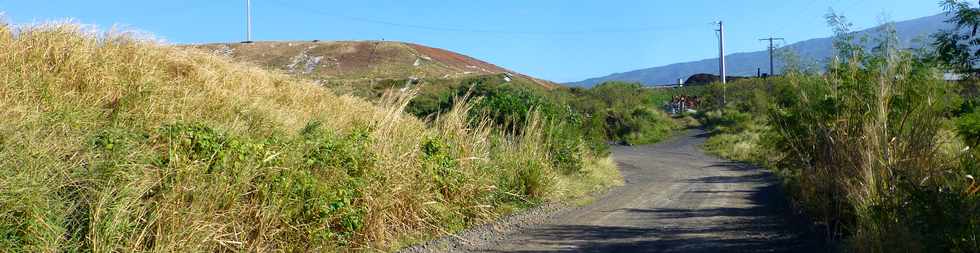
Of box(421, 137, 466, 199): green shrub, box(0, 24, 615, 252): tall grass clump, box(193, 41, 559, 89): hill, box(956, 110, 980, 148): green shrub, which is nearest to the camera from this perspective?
box(0, 24, 615, 252): tall grass clump

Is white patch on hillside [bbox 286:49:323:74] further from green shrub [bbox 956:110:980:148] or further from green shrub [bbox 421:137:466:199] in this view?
green shrub [bbox 956:110:980:148]

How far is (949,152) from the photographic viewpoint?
27.7ft

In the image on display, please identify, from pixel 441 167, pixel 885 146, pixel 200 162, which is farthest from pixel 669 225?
pixel 200 162

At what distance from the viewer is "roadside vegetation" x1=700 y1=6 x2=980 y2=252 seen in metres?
6.31

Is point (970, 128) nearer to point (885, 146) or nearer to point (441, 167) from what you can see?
point (885, 146)

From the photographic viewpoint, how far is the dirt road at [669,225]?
9336 millimetres

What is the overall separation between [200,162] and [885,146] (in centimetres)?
623

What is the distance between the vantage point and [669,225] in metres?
11.1

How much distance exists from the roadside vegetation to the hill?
77.3 feet

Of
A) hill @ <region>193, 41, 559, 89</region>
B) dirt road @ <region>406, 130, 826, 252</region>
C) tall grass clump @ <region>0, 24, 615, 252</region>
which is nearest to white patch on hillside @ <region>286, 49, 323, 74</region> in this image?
hill @ <region>193, 41, 559, 89</region>

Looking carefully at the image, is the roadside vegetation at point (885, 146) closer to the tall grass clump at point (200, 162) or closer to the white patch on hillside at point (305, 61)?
the tall grass clump at point (200, 162)

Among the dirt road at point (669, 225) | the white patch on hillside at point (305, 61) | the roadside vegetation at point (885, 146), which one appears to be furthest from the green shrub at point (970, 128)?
the white patch on hillside at point (305, 61)

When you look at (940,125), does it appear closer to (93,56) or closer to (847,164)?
(847,164)

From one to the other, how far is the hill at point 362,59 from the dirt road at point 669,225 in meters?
19.7
